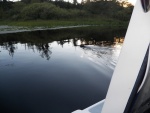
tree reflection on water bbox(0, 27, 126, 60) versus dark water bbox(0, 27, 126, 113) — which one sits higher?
dark water bbox(0, 27, 126, 113)

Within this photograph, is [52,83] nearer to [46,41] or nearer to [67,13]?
[46,41]

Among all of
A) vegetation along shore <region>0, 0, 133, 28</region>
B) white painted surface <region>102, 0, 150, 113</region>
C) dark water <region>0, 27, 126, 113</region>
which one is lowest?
vegetation along shore <region>0, 0, 133, 28</region>

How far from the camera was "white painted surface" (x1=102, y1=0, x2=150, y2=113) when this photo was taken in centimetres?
117

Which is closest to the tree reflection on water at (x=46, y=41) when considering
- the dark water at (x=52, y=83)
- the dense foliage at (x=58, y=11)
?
the dark water at (x=52, y=83)

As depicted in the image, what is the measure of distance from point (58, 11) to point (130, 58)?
4668cm

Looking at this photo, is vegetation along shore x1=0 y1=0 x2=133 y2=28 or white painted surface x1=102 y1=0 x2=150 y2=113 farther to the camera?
vegetation along shore x1=0 y1=0 x2=133 y2=28

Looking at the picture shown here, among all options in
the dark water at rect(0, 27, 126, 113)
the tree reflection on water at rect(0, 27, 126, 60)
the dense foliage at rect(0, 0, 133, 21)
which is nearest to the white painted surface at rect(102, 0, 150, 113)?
the dark water at rect(0, 27, 126, 113)

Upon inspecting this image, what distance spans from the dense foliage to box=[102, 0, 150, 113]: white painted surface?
44671mm

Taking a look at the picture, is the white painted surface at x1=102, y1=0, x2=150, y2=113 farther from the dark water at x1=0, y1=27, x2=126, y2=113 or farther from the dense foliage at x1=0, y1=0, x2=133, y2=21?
the dense foliage at x1=0, y1=0, x2=133, y2=21

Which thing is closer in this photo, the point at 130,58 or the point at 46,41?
the point at 130,58

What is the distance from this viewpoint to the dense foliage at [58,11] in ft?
149

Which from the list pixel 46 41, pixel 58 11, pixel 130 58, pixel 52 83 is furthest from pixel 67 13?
pixel 130 58

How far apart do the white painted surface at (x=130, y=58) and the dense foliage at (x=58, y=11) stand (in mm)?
44671

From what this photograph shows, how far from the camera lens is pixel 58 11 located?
46.6m
